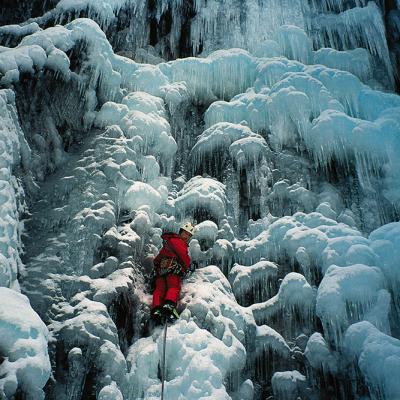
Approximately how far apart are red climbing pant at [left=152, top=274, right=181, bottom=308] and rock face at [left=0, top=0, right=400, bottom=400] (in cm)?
23

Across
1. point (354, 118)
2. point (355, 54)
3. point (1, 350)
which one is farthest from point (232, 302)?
point (355, 54)

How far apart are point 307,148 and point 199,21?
485 centimetres

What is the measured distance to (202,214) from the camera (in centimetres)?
577

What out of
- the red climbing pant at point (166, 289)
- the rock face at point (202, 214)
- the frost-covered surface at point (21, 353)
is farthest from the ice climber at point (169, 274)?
the frost-covered surface at point (21, 353)

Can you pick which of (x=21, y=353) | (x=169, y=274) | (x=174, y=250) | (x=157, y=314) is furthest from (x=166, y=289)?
(x=21, y=353)

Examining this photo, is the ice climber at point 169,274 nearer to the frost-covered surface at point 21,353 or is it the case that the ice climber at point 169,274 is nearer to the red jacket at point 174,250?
the red jacket at point 174,250

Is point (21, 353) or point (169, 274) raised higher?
point (21, 353)

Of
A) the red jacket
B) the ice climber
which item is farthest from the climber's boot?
the red jacket

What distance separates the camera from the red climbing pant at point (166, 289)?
4417mm

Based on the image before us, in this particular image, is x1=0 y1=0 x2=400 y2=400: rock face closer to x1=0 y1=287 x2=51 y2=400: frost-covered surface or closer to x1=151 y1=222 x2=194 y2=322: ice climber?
x1=0 y1=287 x2=51 y2=400: frost-covered surface

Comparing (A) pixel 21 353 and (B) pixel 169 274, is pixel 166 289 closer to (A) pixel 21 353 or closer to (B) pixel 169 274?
(B) pixel 169 274

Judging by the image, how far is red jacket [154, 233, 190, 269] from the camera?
4.75m

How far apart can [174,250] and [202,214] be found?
44.2 inches

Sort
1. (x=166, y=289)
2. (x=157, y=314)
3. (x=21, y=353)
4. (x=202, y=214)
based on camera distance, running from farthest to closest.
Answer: (x=202, y=214), (x=166, y=289), (x=157, y=314), (x=21, y=353)
